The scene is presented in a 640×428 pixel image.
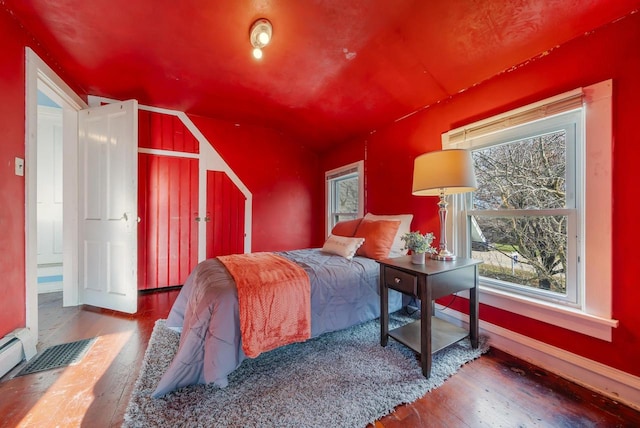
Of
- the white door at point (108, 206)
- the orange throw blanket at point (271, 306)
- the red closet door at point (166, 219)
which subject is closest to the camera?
the orange throw blanket at point (271, 306)

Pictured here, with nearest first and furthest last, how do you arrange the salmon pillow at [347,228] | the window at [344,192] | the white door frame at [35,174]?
the white door frame at [35,174] < the salmon pillow at [347,228] < the window at [344,192]

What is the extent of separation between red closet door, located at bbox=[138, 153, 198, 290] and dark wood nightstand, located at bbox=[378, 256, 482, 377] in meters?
2.67

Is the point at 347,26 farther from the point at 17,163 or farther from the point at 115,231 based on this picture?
the point at 115,231

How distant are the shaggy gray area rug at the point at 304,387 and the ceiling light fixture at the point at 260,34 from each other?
228 cm

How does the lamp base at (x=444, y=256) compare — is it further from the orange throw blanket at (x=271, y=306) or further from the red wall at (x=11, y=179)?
the red wall at (x=11, y=179)

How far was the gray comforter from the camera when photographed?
4.21 ft

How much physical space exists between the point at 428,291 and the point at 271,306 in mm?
957

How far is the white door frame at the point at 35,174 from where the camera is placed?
1.71m

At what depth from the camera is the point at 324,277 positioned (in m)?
1.73

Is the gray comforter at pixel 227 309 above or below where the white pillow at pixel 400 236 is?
below

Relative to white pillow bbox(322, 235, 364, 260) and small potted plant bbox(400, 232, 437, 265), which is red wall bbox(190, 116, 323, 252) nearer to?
white pillow bbox(322, 235, 364, 260)

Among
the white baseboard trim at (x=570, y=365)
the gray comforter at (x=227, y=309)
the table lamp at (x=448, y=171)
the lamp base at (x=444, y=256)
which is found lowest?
the white baseboard trim at (x=570, y=365)

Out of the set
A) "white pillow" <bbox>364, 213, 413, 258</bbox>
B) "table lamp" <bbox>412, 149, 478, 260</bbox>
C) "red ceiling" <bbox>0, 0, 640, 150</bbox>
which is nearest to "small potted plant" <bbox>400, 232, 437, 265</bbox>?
"table lamp" <bbox>412, 149, 478, 260</bbox>

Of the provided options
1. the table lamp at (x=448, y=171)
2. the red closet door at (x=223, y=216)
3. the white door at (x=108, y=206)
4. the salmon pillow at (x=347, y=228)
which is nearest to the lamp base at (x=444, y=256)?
the table lamp at (x=448, y=171)
